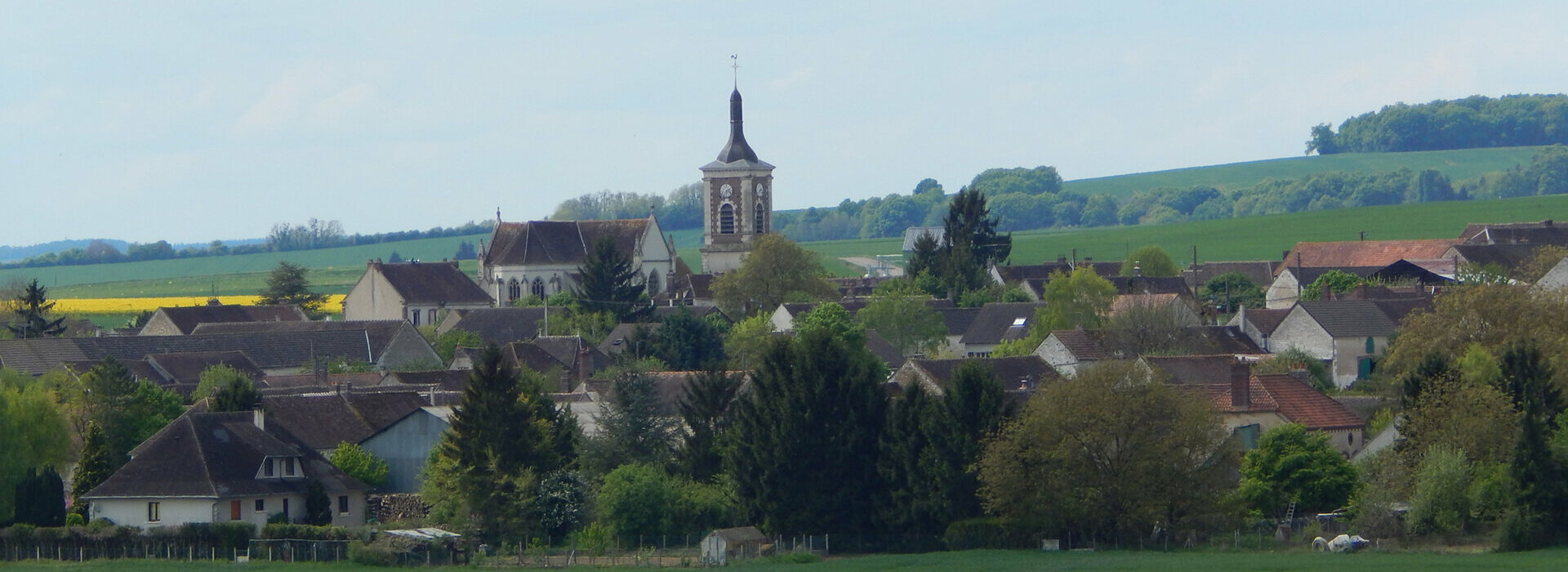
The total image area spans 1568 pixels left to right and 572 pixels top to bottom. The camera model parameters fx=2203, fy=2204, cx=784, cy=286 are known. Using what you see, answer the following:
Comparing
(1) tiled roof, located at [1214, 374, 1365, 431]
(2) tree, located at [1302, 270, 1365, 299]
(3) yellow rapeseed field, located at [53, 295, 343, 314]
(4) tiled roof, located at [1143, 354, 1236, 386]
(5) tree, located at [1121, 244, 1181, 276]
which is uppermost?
(5) tree, located at [1121, 244, 1181, 276]

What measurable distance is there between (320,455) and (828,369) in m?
12.0

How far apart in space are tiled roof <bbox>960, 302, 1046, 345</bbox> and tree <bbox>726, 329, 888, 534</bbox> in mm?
33953

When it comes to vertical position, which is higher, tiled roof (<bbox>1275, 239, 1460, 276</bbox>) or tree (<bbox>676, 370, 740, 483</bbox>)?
tiled roof (<bbox>1275, 239, 1460, 276</bbox>)

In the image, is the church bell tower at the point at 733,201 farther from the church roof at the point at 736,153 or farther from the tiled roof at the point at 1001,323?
the tiled roof at the point at 1001,323

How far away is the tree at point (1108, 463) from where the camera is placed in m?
41.9

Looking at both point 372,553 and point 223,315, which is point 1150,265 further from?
point 372,553

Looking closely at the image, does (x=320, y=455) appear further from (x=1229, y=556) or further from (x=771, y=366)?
(x=1229, y=556)

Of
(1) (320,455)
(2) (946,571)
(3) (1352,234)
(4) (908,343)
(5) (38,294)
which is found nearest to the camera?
(2) (946,571)

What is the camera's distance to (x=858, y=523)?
149 ft

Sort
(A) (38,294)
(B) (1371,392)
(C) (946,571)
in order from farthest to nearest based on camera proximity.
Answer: (A) (38,294)
(B) (1371,392)
(C) (946,571)

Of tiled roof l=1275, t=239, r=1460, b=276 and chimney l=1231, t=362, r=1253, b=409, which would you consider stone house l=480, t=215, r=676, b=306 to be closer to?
tiled roof l=1275, t=239, r=1460, b=276

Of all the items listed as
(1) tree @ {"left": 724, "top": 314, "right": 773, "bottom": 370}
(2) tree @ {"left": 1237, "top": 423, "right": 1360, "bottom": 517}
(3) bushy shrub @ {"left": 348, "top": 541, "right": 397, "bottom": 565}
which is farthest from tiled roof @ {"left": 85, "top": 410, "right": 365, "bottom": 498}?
(1) tree @ {"left": 724, "top": 314, "right": 773, "bottom": 370}

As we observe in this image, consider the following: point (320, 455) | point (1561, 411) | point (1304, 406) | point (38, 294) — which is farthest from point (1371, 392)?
point (38, 294)

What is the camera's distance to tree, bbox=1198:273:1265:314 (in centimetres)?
9708
